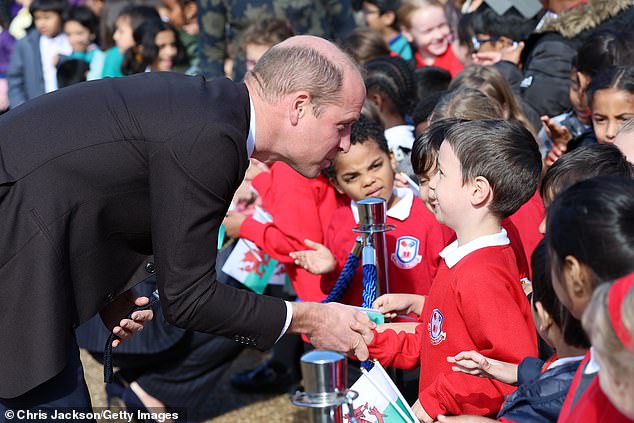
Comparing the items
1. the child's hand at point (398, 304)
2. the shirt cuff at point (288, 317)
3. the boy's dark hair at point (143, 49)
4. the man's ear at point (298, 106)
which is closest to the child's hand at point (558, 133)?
the child's hand at point (398, 304)

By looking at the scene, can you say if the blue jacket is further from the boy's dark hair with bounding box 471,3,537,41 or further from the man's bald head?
the boy's dark hair with bounding box 471,3,537,41

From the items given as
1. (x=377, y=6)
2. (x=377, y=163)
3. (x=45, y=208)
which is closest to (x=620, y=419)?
(x=45, y=208)

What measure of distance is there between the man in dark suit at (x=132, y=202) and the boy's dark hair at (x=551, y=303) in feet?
2.20

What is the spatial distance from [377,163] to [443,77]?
2.00 metres

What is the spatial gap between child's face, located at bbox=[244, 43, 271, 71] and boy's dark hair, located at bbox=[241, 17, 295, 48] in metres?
0.02

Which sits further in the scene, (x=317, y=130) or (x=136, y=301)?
(x=136, y=301)

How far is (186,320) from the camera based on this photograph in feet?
7.75

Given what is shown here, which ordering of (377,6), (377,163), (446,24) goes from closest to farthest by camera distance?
(377,163) → (446,24) → (377,6)

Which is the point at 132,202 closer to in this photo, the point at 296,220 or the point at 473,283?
the point at 473,283

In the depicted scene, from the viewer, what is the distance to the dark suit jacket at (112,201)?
2295 millimetres

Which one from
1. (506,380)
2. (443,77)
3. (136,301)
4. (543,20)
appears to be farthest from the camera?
(443,77)

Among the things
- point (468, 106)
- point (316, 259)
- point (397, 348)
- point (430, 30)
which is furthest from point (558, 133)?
point (430, 30)

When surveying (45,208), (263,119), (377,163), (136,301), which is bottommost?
(136,301)

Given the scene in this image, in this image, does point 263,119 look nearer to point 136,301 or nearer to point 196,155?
point 196,155
